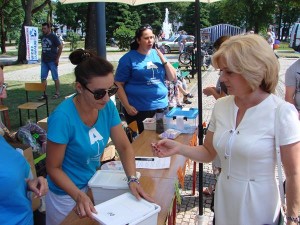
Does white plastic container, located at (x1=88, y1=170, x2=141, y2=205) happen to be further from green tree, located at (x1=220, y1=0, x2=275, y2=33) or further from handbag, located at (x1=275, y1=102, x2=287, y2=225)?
green tree, located at (x1=220, y1=0, x2=275, y2=33)

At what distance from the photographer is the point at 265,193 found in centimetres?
174

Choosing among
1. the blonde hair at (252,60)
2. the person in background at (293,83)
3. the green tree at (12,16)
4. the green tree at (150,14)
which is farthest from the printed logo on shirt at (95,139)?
the green tree at (150,14)

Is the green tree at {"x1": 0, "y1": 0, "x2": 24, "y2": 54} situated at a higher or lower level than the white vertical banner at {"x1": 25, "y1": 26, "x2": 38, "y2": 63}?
higher

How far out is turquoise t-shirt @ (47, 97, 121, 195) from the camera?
70.7 inches

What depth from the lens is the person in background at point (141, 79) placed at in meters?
3.82

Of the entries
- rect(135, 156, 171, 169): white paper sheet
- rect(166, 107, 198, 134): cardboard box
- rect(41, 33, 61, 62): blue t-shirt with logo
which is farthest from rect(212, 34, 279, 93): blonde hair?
rect(41, 33, 61, 62): blue t-shirt with logo

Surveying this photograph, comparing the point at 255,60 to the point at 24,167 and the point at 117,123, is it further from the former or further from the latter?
the point at 24,167

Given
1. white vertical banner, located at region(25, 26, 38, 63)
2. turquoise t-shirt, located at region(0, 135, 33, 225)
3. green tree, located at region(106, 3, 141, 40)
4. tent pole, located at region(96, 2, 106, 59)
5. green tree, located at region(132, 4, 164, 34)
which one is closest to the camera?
turquoise t-shirt, located at region(0, 135, 33, 225)

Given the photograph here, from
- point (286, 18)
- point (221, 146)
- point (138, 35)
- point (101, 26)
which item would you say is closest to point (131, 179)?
point (221, 146)

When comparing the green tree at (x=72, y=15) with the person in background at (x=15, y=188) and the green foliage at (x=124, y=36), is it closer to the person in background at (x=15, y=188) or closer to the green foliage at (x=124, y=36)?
the green foliage at (x=124, y=36)

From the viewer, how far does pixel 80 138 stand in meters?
1.86

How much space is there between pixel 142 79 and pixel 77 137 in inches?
82.3

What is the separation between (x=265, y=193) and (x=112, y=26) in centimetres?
3575

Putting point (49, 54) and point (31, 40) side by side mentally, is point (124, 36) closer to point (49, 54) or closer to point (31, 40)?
point (31, 40)
